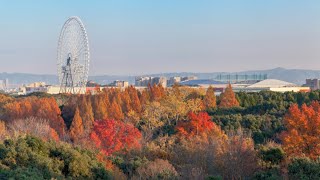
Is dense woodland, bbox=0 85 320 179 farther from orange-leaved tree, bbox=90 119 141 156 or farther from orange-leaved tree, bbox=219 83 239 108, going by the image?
orange-leaved tree, bbox=219 83 239 108

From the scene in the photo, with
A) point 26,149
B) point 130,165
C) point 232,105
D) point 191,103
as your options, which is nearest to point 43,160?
point 26,149

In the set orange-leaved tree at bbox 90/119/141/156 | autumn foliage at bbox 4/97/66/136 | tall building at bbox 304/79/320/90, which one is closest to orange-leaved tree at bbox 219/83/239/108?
autumn foliage at bbox 4/97/66/136

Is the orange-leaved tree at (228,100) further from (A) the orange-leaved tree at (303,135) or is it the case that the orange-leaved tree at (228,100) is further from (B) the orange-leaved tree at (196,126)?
(A) the orange-leaved tree at (303,135)

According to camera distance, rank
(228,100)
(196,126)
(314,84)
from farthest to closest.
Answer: (314,84) < (228,100) < (196,126)

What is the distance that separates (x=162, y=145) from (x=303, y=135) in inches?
321

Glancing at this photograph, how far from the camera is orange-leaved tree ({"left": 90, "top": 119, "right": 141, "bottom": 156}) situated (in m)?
32.1

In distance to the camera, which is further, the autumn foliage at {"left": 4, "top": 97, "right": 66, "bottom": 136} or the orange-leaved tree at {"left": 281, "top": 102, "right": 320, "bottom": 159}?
the autumn foliage at {"left": 4, "top": 97, "right": 66, "bottom": 136}

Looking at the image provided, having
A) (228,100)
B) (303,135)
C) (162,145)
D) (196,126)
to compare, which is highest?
(228,100)

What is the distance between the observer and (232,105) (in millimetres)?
56812

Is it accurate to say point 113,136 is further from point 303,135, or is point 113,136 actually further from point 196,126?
point 303,135

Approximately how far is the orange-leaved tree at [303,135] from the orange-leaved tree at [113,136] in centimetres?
945

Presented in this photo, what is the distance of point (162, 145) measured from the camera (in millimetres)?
29719

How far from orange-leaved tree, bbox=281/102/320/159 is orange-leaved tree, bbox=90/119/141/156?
31.0 feet

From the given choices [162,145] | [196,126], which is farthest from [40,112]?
[162,145]
